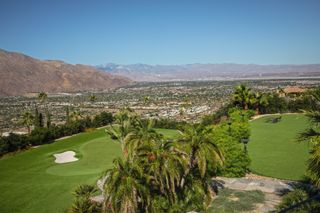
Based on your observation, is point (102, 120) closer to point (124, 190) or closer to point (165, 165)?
point (165, 165)

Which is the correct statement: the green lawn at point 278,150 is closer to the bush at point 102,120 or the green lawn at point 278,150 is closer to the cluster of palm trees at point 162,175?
the cluster of palm trees at point 162,175

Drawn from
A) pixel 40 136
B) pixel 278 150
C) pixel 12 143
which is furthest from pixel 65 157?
pixel 278 150

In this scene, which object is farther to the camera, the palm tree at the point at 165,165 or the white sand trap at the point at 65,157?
the white sand trap at the point at 65,157

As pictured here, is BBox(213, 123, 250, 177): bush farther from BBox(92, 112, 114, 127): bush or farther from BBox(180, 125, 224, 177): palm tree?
BBox(92, 112, 114, 127): bush

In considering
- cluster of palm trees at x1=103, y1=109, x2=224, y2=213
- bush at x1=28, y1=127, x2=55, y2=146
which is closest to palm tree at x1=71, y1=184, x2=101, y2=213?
cluster of palm trees at x1=103, y1=109, x2=224, y2=213

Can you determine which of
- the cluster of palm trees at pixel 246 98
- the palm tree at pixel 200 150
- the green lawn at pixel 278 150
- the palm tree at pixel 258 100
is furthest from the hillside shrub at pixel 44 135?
the palm tree at pixel 200 150

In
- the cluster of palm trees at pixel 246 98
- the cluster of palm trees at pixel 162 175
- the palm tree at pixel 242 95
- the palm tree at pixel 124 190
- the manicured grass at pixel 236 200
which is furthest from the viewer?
the cluster of palm trees at pixel 246 98

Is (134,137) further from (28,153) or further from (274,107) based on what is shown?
(274,107)
